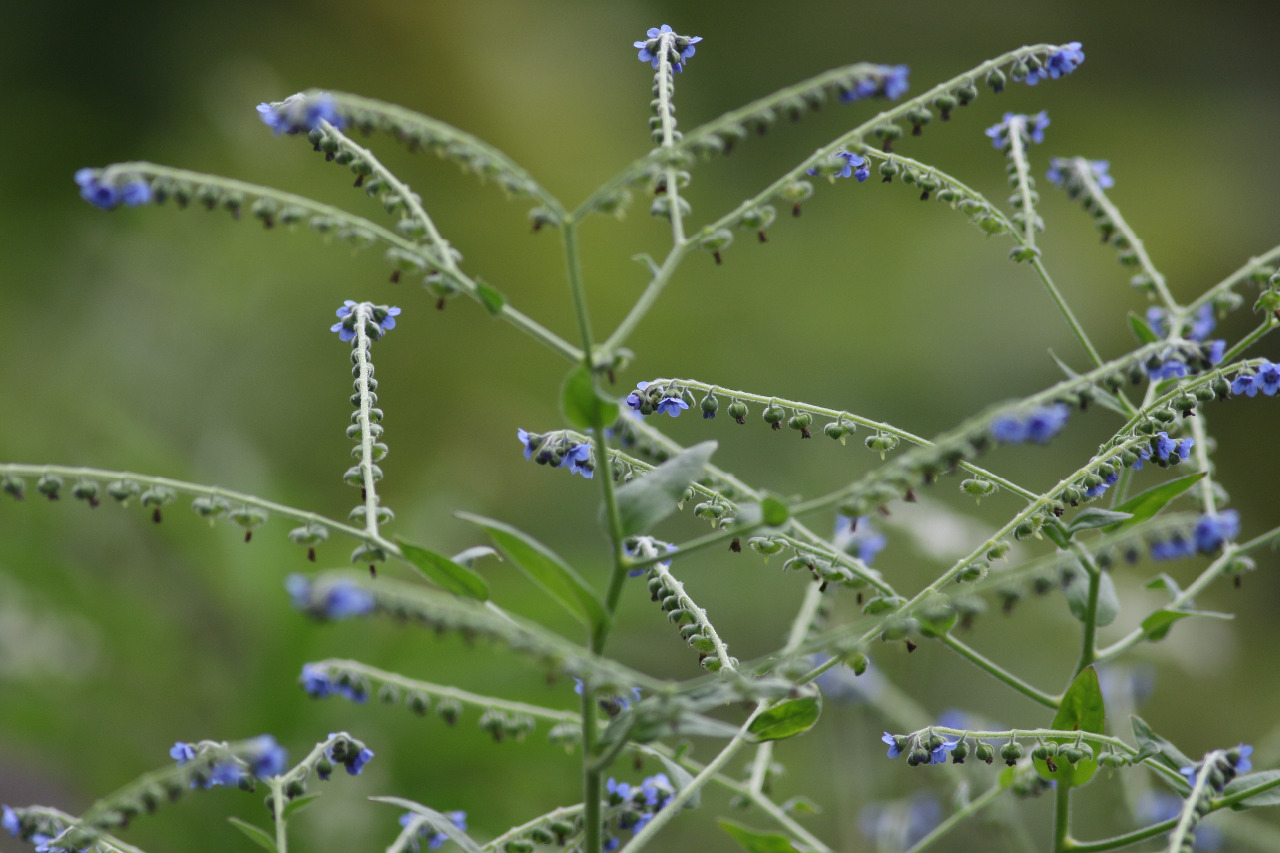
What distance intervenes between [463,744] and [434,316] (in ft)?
9.57

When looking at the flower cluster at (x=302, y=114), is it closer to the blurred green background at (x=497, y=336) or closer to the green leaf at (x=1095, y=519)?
the green leaf at (x=1095, y=519)

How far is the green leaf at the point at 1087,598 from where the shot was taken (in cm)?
93

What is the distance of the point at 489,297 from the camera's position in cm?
69

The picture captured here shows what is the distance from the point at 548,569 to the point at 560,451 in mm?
183

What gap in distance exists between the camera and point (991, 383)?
5027 mm

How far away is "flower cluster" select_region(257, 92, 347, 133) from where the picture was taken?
2.29 ft

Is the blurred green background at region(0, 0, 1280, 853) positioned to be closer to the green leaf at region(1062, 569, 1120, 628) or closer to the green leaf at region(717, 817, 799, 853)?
the green leaf at region(1062, 569, 1120, 628)

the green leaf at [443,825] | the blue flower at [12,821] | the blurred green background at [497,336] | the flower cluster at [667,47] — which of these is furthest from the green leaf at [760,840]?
the blurred green background at [497,336]

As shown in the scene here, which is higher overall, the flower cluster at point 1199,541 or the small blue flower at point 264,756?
the flower cluster at point 1199,541

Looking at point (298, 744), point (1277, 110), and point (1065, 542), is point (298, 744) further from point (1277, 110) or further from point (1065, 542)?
point (1277, 110)

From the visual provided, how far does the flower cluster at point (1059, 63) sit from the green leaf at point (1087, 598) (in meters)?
0.42

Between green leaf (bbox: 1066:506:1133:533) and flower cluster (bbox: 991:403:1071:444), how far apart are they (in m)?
0.22

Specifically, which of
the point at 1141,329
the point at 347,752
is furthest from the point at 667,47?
the point at 347,752

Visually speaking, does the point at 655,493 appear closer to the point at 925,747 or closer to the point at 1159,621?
the point at 925,747
